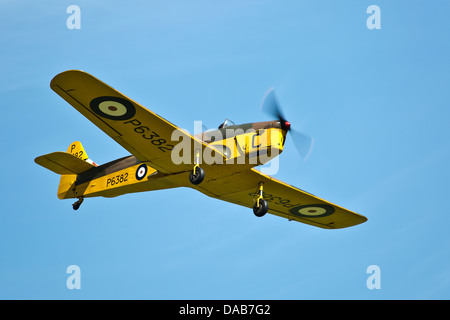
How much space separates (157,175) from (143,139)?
1.55 metres

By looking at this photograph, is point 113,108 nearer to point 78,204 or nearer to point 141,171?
point 141,171

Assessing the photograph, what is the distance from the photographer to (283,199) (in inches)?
764

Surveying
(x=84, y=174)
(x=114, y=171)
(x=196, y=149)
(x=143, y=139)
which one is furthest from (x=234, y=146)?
(x=84, y=174)

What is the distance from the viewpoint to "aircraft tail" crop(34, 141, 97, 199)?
61.8 feet

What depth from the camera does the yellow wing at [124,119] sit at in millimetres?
14477

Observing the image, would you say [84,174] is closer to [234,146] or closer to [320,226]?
[234,146]

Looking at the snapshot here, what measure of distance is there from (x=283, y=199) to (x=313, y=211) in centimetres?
132

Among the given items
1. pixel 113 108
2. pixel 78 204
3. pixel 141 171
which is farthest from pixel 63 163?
pixel 113 108

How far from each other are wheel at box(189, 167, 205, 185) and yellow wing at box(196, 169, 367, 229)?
1.63m

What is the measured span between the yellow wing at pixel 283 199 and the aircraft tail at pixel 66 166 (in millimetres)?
3870

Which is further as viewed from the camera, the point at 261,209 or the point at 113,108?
the point at 261,209

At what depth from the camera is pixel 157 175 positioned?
56.5 ft

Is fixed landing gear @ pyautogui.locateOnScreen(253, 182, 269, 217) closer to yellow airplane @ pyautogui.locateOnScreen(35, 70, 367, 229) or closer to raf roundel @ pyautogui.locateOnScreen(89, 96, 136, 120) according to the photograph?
yellow airplane @ pyautogui.locateOnScreen(35, 70, 367, 229)

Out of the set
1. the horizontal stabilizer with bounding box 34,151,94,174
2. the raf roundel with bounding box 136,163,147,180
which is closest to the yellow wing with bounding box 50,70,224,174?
the raf roundel with bounding box 136,163,147,180
